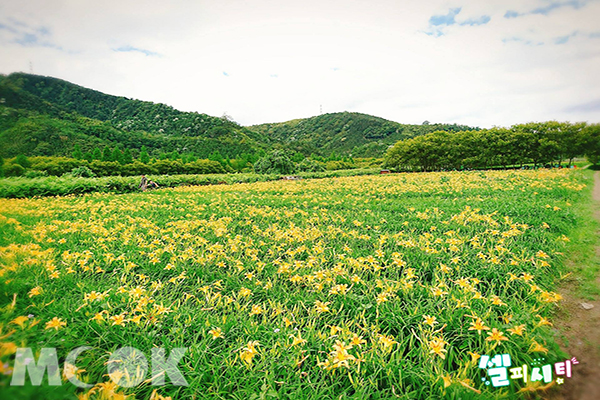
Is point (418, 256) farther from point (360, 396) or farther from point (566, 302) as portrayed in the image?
point (360, 396)

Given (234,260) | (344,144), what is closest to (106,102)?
(344,144)

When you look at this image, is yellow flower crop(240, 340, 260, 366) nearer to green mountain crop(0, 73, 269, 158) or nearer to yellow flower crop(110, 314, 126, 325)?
yellow flower crop(110, 314, 126, 325)

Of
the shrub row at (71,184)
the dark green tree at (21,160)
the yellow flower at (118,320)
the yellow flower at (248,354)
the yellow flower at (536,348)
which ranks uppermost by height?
the dark green tree at (21,160)

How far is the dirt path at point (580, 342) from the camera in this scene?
167 centimetres

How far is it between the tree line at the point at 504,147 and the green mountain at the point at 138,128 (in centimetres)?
3753

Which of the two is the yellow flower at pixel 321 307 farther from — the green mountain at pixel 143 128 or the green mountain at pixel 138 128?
the green mountain at pixel 143 128

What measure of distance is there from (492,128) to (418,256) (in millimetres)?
46928

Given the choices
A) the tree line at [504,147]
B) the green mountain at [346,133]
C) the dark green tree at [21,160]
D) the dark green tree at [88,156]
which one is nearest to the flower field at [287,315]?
the dark green tree at [21,160]

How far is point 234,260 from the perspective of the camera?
3.50 meters

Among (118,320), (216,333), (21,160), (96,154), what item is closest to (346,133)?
(96,154)

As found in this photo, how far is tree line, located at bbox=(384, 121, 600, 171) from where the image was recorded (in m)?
32.4

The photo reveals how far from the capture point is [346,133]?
107688 mm

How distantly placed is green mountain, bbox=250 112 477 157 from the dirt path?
7890 centimetres

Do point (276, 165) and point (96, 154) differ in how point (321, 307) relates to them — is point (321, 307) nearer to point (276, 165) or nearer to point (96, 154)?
point (276, 165)
